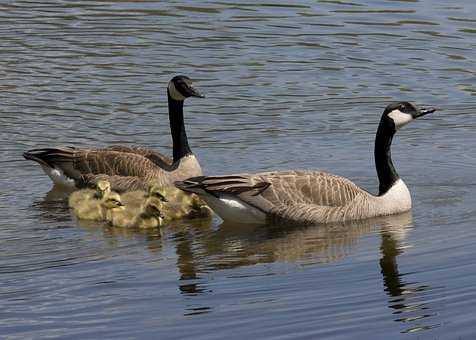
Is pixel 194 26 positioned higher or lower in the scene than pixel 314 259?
higher

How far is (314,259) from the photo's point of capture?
1108 centimetres

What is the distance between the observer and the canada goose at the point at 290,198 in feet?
41.0

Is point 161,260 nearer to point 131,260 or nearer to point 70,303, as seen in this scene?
point 131,260

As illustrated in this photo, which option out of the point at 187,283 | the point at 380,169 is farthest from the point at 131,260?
the point at 380,169

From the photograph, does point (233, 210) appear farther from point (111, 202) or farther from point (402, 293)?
point (402, 293)

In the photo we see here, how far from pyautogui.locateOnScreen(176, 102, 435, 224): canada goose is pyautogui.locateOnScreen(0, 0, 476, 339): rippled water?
0.19 m

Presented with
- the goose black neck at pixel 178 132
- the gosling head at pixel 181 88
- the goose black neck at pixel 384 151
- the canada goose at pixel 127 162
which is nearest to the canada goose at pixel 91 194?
the canada goose at pixel 127 162

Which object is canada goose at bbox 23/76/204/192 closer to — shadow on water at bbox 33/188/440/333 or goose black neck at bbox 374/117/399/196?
shadow on water at bbox 33/188/440/333

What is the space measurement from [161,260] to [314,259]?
1.31 m

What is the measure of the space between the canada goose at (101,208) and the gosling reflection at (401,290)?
2632 millimetres

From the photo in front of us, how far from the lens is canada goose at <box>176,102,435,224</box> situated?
12500 millimetres

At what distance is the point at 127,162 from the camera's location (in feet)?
46.6

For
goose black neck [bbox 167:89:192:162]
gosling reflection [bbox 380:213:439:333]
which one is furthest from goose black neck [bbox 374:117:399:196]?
goose black neck [bbox 167:89:192:162]

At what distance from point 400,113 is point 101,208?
3193mm
